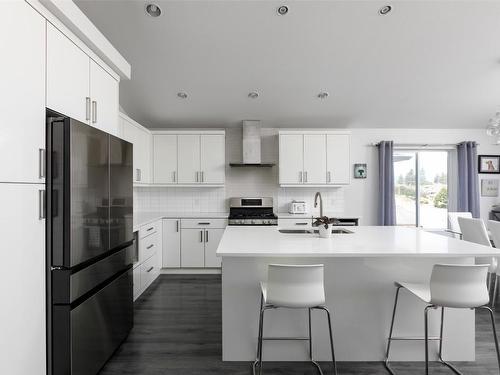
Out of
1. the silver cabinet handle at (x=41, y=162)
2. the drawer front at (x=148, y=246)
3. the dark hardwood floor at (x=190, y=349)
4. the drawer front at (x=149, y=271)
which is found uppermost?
the silver cabinet handle at (x=41, y=162)

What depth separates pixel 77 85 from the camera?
206 centimetres

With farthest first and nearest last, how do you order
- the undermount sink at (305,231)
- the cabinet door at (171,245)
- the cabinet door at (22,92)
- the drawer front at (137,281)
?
the cabinet door at (171,245)
the drawer front at (137,281)
the undermount sink at (305,231)
the cabinet door at (22,92)

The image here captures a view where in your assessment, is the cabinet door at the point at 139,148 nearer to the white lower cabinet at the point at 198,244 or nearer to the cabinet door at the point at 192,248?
the white lower cabinet at the point at 198,244

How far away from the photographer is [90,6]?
3.01 metres

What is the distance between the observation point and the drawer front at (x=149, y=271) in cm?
382

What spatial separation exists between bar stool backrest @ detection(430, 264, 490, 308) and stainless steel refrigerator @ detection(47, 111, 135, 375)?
7.02 ft

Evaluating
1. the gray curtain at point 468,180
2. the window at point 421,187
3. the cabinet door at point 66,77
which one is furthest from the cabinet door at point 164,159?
the gray curtain at point 468,180

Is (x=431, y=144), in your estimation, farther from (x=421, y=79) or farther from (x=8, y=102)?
(x=8, y=102)

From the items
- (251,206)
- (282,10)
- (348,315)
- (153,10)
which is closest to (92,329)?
(348,315)

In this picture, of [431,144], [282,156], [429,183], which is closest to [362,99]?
[282,156]

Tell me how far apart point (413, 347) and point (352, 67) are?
3158mm

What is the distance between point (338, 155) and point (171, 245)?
9.76 ft

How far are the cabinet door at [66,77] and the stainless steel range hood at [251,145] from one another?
3.01m

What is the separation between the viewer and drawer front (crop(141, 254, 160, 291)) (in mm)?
3822
